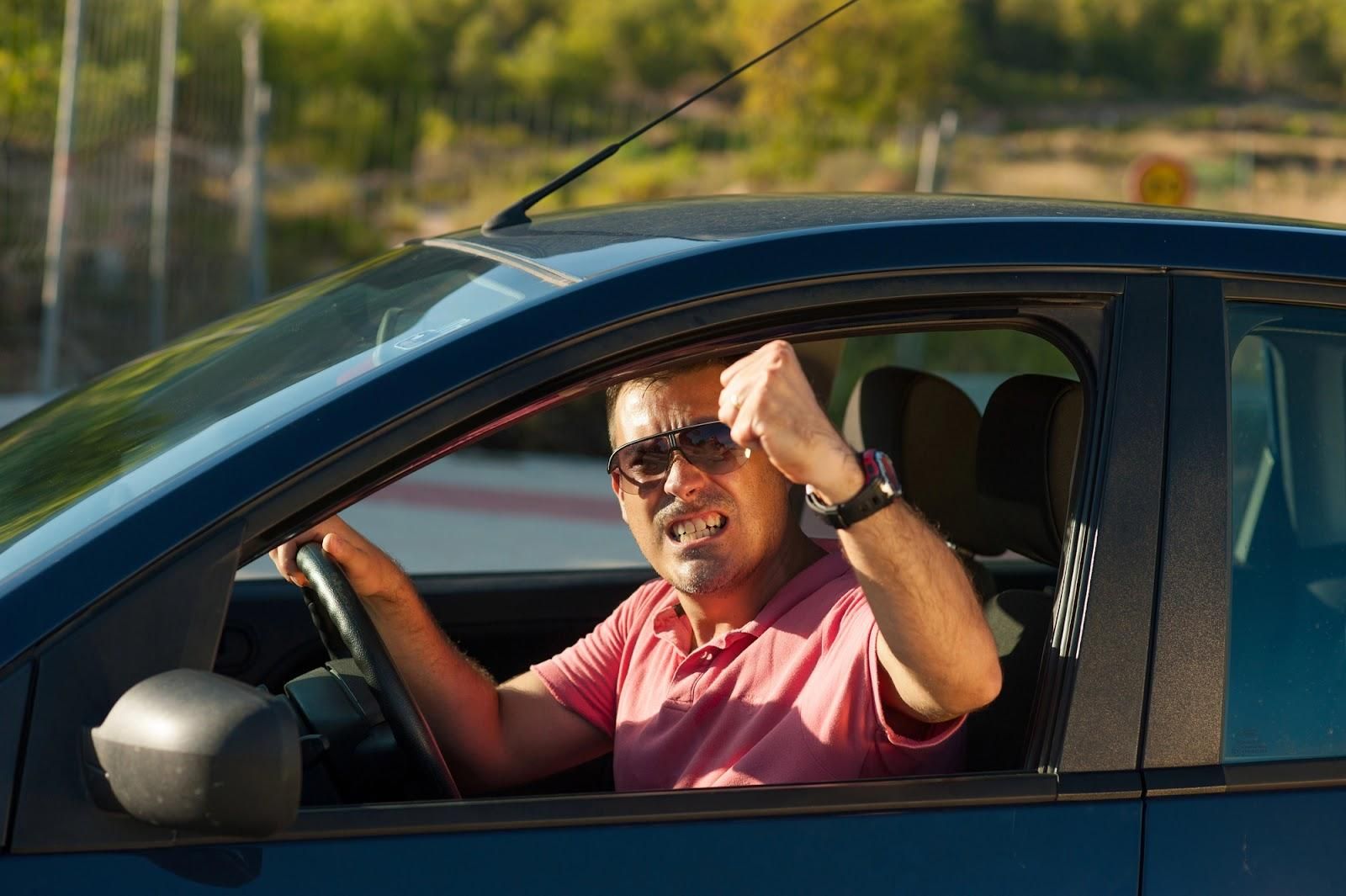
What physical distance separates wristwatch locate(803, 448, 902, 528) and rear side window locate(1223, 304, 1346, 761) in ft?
1.22

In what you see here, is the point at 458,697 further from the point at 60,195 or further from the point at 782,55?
the point at 782,55

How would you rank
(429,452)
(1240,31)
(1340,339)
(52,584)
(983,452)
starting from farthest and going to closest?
1. (1240,31)
2. (983,452)
3. (1340,339)
4. (429,452)
5. (52,584)

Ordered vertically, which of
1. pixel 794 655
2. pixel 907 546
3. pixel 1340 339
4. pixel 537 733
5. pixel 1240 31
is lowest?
pixel 537 733

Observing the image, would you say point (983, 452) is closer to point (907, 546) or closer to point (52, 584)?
point (907, 546)

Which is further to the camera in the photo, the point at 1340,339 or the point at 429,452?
the point at 1340,339

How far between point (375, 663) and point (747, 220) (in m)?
0.72

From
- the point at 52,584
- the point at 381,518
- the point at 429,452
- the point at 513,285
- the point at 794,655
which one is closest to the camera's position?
the point at 52,584

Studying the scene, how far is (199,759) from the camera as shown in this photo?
4.43 feet

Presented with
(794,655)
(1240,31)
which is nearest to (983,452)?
(794,655)

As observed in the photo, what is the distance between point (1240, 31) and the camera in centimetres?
4153

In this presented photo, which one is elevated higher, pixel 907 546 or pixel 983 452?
pixel 983 452

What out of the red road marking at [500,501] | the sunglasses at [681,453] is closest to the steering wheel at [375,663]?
the sunglasses at [681,453]

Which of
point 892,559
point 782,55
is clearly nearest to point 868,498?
point 892,559

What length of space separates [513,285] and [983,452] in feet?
2.56
